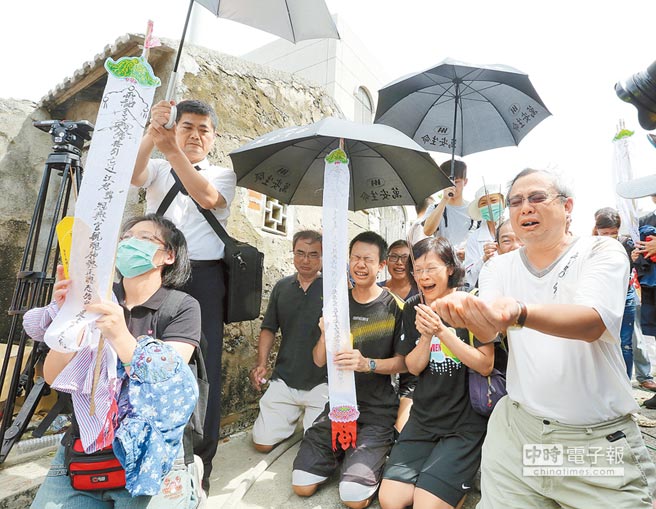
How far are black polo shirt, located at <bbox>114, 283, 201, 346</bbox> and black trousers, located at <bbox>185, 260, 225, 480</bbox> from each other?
621mm

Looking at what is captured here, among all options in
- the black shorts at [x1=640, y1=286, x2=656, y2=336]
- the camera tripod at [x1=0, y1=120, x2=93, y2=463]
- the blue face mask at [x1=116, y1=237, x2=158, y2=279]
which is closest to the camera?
the blue face mask at [x1=116, y1=237, x2=158, y2=279]

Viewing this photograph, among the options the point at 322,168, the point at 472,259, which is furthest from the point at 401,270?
the point at 322,168

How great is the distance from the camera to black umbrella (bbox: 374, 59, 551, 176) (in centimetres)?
388

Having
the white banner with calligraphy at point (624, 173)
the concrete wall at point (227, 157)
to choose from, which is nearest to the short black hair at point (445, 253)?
the white banner with calligraphy at point (624, 173)

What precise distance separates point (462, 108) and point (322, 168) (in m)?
1.74

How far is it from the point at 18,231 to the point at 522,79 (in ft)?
18.9

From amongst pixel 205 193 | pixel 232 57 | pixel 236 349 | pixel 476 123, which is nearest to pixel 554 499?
pixel 205 193

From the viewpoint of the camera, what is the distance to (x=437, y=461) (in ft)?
8.34

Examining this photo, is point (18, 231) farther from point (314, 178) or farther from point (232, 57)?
point (314, 178)

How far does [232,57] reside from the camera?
4.84 metres

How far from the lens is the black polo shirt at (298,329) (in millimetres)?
3773

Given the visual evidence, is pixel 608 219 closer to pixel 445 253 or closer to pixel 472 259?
pixel 472 259

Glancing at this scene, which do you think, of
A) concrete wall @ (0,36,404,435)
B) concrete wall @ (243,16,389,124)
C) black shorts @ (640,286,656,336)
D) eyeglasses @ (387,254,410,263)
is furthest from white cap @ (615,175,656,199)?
concrete wall @ (243,16,389,124)

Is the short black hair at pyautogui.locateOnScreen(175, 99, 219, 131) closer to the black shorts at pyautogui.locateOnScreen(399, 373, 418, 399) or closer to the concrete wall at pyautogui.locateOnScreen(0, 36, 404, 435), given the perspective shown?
the concrete wall at pyautogui.locateOnScreen(0, 36, 404, 435)
